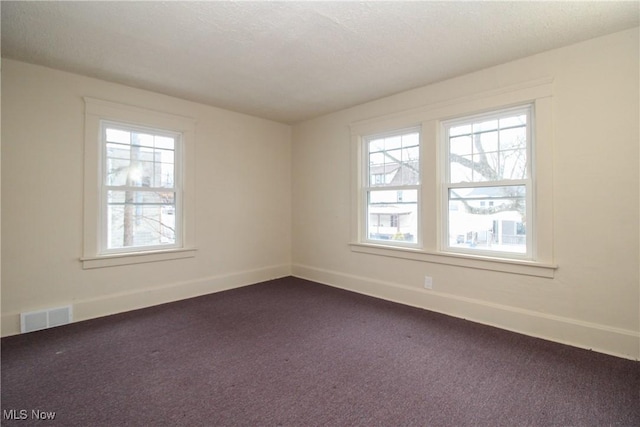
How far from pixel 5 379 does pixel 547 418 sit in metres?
3.41

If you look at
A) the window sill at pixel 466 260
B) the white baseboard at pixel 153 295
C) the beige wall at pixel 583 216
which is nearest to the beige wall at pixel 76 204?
the white baseboard at pixel 153 295

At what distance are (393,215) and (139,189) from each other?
306 cm

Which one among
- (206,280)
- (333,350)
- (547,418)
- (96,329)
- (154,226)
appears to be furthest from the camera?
(206,280)

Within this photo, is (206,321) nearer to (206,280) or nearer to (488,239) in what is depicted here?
(206,280)

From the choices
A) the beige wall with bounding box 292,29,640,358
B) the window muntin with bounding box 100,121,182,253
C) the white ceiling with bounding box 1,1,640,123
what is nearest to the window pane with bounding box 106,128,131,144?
the window muntin with bounding box 100,121,182,253

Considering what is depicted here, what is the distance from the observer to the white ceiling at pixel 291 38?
2158mm

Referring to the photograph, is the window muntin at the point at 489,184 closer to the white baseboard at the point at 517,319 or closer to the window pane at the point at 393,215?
the window pane at the point at 393,215

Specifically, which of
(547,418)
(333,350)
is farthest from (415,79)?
(547,418)

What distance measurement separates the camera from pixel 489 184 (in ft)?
10.2

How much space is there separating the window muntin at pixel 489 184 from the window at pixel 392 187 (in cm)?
39

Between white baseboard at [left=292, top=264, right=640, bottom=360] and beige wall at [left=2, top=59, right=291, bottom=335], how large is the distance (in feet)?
6.56

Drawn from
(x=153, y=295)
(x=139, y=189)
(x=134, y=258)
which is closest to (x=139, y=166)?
(x=139, y=189)

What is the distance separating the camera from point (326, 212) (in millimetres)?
4652

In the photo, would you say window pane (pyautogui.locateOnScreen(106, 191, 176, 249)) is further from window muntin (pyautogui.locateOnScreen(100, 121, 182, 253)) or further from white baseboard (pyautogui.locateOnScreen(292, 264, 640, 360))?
white baseboard (pyautogui.locateOnScreen(292, 264, 640, 360))
